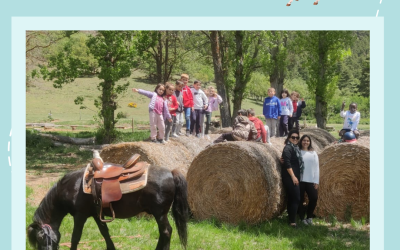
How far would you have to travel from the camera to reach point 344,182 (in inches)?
302

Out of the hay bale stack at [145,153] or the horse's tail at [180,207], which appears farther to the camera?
the hay bale stack at [145,153]

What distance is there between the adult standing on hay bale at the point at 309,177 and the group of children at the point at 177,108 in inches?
106

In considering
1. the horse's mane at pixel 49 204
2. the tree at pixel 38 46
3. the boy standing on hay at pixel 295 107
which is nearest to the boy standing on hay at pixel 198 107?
the boy standing on hay at pixel 295 107

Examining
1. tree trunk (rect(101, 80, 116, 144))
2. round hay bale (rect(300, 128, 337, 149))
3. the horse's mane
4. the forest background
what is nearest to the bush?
the forest background

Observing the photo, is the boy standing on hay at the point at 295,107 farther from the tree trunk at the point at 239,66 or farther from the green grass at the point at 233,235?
the green grass at the point at 233,235

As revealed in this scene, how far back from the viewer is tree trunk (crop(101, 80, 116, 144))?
14.2 m

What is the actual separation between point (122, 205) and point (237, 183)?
239cm

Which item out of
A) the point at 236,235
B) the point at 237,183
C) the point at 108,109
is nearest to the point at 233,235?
the point at 236,235

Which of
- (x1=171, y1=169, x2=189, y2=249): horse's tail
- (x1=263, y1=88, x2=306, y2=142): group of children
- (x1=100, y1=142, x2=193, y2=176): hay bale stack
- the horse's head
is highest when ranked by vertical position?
(x1=263, y1=88, x2=306, y2=142): group of children

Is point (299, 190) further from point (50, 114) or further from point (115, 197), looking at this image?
point (50, 114)

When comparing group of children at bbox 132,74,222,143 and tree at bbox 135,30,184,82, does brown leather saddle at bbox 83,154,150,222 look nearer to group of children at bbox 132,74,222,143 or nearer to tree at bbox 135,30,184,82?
group of children at bbox 132,74,222,143

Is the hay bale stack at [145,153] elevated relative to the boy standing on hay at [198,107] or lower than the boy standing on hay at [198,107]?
lower

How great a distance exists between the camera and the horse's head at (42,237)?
538 centimetres

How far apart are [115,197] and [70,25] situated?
87.8 inches
